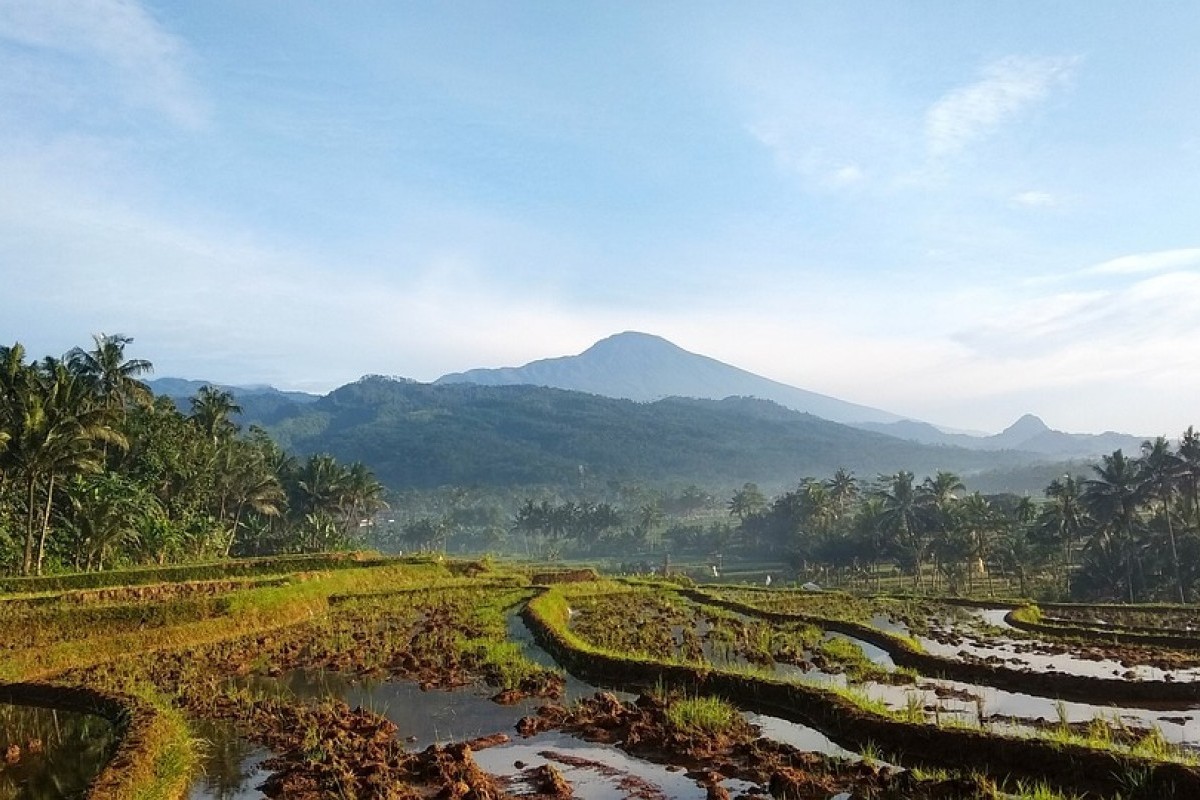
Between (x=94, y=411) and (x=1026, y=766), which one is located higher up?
(x=94, y=411)

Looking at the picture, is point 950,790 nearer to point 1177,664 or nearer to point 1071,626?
point 1177,664

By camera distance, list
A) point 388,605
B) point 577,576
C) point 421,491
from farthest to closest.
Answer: point 421,491, point 577,576, point 388,605

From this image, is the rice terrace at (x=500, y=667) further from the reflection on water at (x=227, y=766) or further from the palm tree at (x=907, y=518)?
the palm tree at (x=907, y=518)

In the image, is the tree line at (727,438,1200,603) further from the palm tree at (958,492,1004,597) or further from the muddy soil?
the muddy soil

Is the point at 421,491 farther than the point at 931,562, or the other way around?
the point at 421,491

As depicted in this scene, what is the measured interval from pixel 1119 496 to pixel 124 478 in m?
58.5

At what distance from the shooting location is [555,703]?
1473cm

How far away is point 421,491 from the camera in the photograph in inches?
7840

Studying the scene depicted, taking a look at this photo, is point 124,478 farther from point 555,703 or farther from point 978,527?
point 978,527

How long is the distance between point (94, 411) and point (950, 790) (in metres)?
34.6

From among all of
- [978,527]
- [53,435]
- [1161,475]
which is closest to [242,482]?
[53,435]

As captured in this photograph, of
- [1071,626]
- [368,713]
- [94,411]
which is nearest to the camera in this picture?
[368,713]

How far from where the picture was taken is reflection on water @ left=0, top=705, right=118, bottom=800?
10.3m

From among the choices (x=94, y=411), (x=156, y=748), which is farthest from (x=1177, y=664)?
(x=94, y=411)
